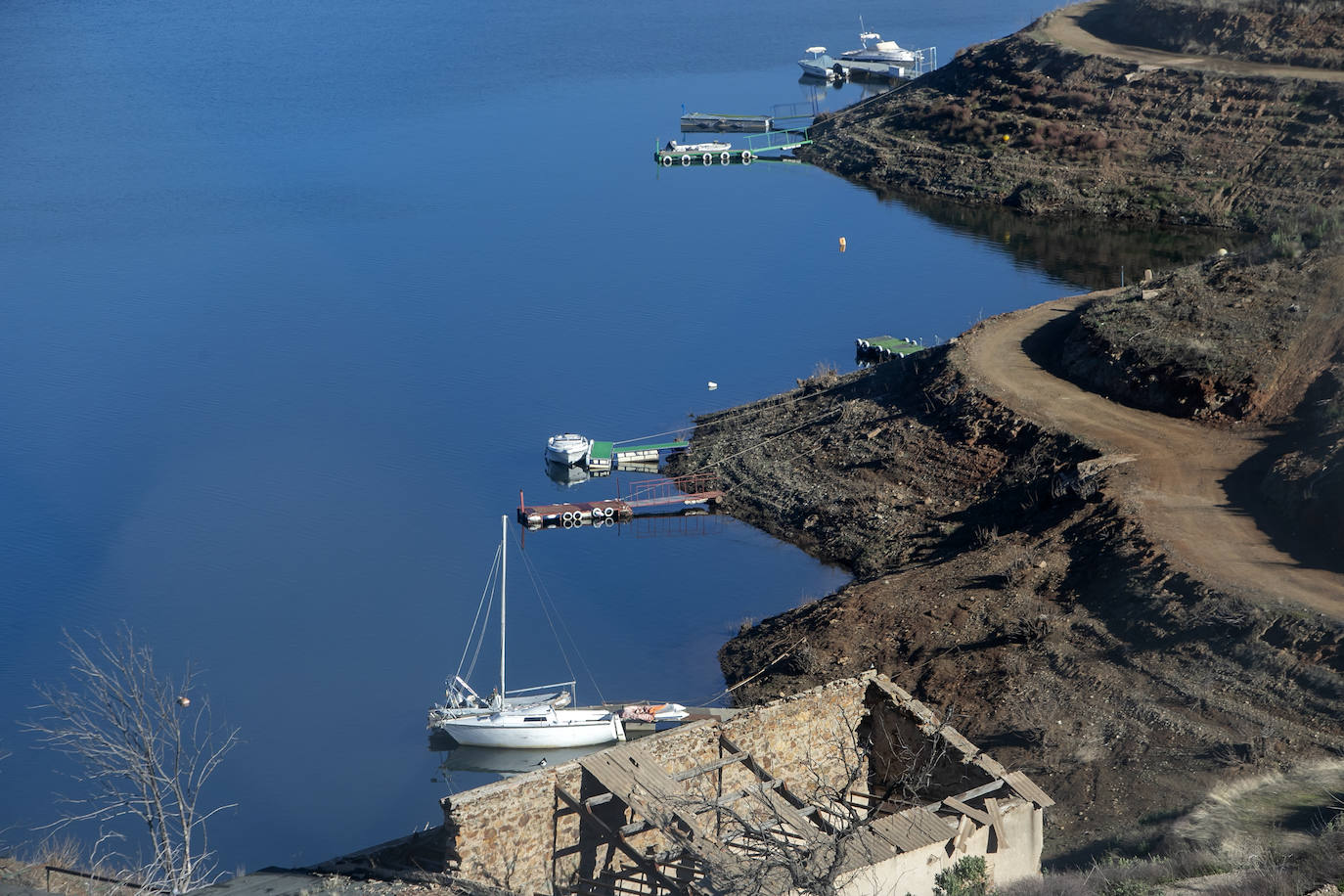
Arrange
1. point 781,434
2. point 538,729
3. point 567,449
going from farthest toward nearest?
point 567,449 → point 781,434 → point 538,729

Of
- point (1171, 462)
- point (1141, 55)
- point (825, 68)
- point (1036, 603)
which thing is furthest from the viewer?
point (825, 68)

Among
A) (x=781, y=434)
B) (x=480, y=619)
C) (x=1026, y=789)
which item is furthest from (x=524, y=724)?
(x=781, y=434)

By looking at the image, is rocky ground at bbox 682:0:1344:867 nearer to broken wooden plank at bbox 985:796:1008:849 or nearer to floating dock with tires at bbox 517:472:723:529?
floating dock with tires at bbox 517:472:723:529

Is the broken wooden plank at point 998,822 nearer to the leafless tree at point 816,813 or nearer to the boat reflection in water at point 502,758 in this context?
the leafless tree at point 816,813

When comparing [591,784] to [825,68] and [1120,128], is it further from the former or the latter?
[825,68]

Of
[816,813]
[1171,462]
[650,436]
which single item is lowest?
[650,436]

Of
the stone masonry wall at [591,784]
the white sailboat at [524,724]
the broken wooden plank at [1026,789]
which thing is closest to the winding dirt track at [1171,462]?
the broken wooden plank at [1026,789]

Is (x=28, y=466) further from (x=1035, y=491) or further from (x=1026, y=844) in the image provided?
(x=1026, y=844)

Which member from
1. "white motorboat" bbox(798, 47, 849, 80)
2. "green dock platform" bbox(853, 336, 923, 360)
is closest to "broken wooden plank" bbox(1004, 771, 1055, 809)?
"green dock platform" bbox(853, 336, 923, 360)
